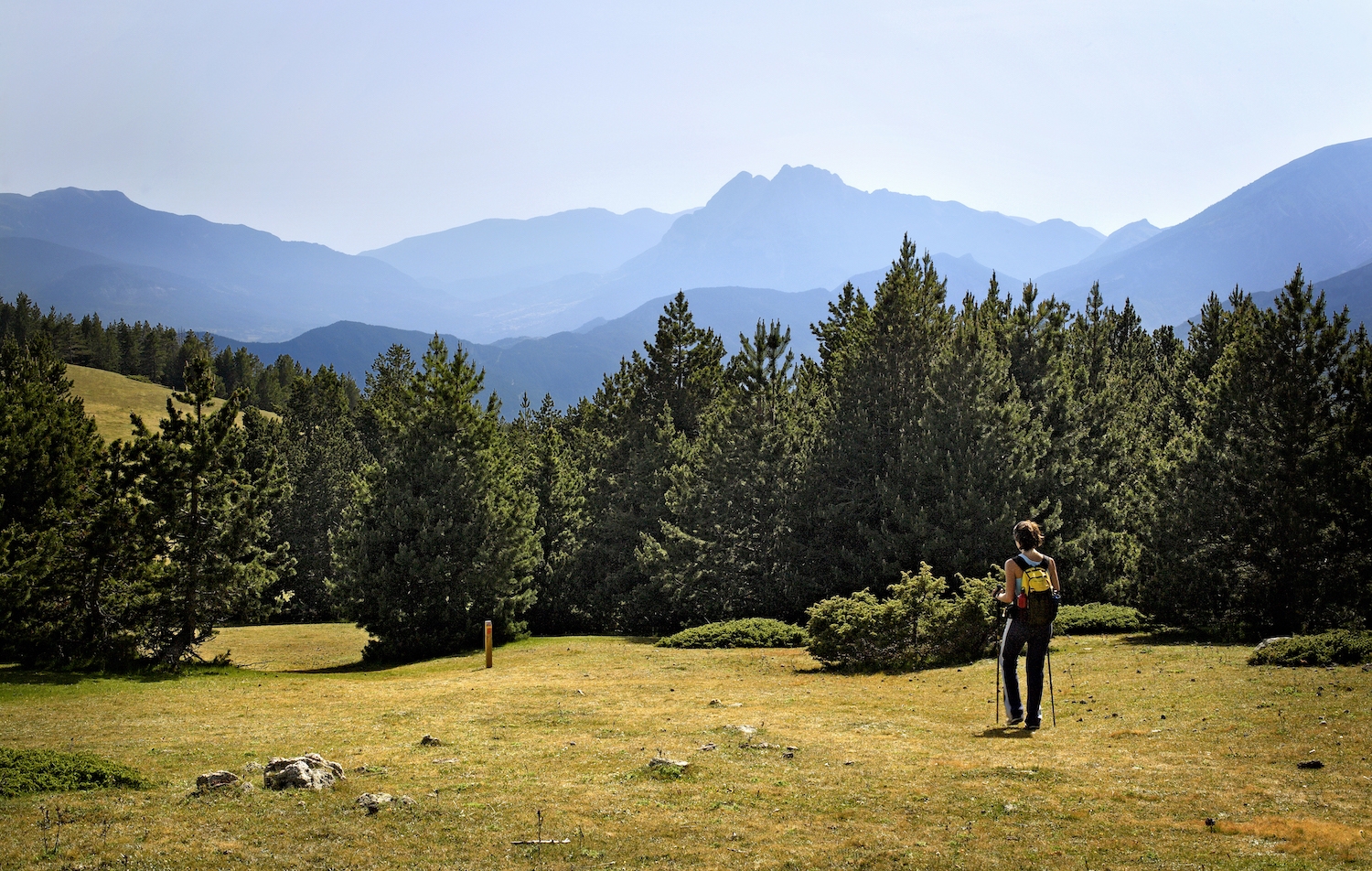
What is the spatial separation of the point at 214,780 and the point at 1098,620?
25467 millimetres

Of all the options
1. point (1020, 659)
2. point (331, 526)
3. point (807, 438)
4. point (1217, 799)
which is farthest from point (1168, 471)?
point (331, 526)

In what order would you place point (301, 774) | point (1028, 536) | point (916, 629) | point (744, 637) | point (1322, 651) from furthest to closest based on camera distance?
point (744, 637) → point (916, 629) → point (1322, 651) → point (1028, 536) → point (301, 774)

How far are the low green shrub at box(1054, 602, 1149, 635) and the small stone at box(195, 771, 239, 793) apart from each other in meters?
23.1

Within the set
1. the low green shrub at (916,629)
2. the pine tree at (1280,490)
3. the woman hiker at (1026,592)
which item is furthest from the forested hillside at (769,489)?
the woman hiker at (1026,592)

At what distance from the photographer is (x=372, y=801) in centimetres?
889

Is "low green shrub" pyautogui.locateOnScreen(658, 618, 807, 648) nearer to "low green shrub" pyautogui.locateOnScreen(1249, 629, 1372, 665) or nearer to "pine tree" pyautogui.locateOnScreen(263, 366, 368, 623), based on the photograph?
"low green shrub" pyautogui.locateOnScreen(1249, 629, 1372, 665)

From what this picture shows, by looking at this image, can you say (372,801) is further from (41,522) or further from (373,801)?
(41,522)

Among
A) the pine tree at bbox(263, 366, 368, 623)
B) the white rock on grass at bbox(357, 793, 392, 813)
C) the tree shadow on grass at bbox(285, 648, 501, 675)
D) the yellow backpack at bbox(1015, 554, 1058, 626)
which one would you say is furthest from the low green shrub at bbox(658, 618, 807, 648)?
the pine tree at bbox(263, 366, 368, 623)

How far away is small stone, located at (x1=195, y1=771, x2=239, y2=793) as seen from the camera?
31.5ft

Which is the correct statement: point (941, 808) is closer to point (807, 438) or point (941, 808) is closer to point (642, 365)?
point (807, 438)

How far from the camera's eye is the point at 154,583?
2672 cm

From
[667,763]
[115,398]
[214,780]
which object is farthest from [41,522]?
[115,398]

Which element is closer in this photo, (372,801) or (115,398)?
(372,801)

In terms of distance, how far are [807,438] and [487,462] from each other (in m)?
15.0
